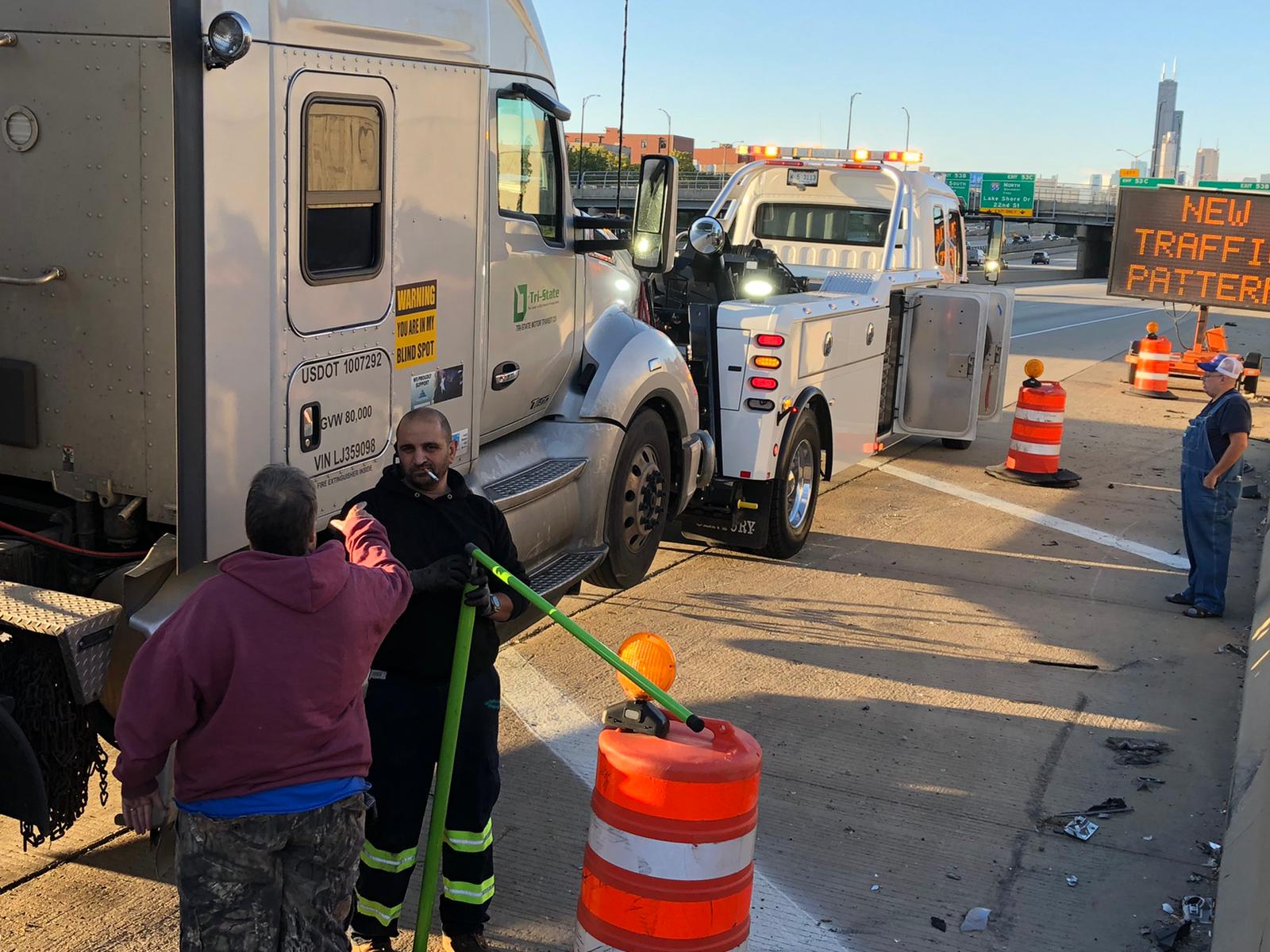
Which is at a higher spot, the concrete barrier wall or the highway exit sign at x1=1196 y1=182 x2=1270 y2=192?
the highway exit sign at x1=1196 y1=182 x2=1270 y2=192

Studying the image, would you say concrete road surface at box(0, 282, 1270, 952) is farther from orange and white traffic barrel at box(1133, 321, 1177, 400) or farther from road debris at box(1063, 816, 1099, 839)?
orange and white traffic barrel at box(1133, 321, 1177, 400)

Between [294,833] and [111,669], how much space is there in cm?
128

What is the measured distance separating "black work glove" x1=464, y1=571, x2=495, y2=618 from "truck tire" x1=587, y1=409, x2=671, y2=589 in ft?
10.5

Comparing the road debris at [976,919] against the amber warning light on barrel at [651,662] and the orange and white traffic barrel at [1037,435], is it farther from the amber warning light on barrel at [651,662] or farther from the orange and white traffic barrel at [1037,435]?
the orange and white traffic barrel at [1037,435]

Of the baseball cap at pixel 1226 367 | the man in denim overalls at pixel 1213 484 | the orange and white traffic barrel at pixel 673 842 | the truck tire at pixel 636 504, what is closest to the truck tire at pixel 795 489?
the truck tire at pixel 636 504

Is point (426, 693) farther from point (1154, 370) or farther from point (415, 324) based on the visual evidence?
point (1154, 370)

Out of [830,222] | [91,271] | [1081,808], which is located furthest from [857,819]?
[830,222]

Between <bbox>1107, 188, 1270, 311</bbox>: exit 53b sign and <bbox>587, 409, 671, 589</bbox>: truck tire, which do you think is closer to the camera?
<bbox>587, 409, 671, 589</bbox>: truck tire

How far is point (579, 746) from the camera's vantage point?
6020mm

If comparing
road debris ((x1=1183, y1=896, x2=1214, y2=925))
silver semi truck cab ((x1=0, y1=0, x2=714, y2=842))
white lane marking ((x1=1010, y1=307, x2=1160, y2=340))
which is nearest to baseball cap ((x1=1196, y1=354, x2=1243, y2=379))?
road debris ((x1=1183, y1=896, x2=1214, y2=925))

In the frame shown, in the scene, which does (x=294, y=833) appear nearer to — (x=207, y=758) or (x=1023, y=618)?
(x=207, y=758)

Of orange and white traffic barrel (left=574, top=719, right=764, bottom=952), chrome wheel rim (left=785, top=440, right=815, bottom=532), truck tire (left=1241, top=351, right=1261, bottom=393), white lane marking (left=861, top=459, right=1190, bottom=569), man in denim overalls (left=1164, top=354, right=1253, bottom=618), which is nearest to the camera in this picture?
orange and white traffic barrel (left=574, top=719, right=764, bottom=952)

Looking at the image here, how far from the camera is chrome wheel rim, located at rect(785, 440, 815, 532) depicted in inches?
364

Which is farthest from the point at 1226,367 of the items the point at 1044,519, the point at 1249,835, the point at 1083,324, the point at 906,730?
the point at 1083,324
